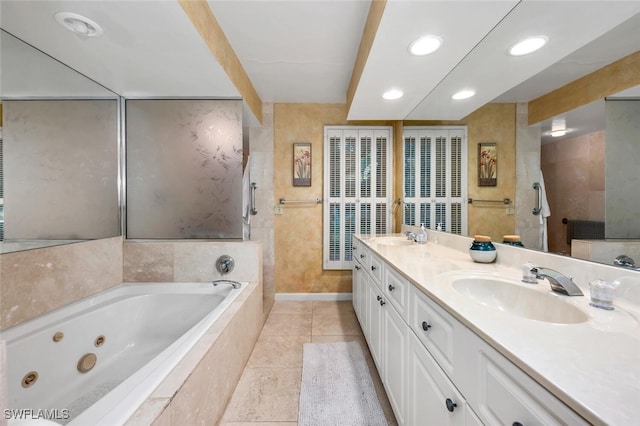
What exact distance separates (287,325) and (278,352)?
0.44 meters

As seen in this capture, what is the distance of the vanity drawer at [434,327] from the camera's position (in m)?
0.75

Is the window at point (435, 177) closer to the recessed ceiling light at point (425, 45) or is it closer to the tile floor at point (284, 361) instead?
the recessed ceiling light at point (425, 45)

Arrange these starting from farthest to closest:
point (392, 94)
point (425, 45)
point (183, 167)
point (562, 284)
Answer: point (183, 167), point (392, 94), point (425, 45), point (562, 284)

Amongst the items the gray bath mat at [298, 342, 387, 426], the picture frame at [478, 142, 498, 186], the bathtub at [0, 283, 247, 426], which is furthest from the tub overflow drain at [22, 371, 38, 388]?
the picture frame at [478, 142, 498, 186]

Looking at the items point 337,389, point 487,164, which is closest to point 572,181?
point 487,164

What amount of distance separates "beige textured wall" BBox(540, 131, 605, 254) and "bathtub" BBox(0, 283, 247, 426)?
1711 millimetres

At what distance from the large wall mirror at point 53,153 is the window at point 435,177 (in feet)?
8.51

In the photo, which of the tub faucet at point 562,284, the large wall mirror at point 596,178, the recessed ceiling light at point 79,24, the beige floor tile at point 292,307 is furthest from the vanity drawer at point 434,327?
the recessed ceiling light at point 79,24

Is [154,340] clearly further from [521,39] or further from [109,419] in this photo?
[521,39]

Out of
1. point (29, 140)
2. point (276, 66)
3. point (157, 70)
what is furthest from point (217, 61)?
point (29, 140)

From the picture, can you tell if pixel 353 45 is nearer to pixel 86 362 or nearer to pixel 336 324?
pixel 336 324

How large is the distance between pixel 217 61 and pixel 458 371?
2023 mm

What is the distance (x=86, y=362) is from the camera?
1.39 meters

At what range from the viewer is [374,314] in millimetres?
1636
